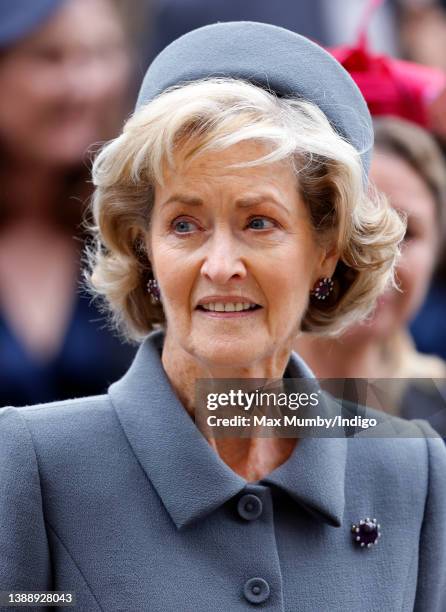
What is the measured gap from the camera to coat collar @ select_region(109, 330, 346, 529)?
119 inches

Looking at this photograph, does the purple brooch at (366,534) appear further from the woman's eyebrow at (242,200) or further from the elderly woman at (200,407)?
the woman's eyebrow at (242,200)

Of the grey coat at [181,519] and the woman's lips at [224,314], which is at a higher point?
the woman's lips at [224,314]

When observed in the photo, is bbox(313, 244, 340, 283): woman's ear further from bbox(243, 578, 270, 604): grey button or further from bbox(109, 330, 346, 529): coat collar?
bbox(243, 578, 270, 604): grey button

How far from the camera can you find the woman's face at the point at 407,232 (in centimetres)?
480

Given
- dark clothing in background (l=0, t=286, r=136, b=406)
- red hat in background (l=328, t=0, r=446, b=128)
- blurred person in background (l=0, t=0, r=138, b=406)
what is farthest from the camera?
blurred person in background (l=0, t=0, r=138, b=406)

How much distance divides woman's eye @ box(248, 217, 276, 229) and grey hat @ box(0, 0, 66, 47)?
2.75m

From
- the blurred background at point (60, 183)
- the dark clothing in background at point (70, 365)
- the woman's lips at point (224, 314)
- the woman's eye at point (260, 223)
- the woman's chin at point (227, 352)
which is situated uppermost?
the woman's eye at point (260, 223)

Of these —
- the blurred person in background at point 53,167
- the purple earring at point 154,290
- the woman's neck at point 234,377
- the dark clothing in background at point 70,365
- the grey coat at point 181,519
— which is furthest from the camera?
the blurred person in background at point 53,167

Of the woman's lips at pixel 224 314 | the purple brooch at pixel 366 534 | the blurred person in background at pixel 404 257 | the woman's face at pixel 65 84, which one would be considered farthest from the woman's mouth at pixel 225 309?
the woman's face at pixel 65 84

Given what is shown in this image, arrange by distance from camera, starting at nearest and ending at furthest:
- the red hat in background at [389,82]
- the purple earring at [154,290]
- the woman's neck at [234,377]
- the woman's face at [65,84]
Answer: the woman's neck at [234,377] → the purple earring at [154,290] → the red hat in background at [389,82] → the woman's face at [65,84]

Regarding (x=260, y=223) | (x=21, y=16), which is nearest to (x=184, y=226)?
(x=260, y=223)

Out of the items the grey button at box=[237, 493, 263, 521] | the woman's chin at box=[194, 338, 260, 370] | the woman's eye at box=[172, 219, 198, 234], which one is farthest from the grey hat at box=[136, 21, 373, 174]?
the grey button at box=[237, 493, 263, 521]

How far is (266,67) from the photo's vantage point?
9.98 ft

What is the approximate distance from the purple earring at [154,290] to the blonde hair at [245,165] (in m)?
0.03
